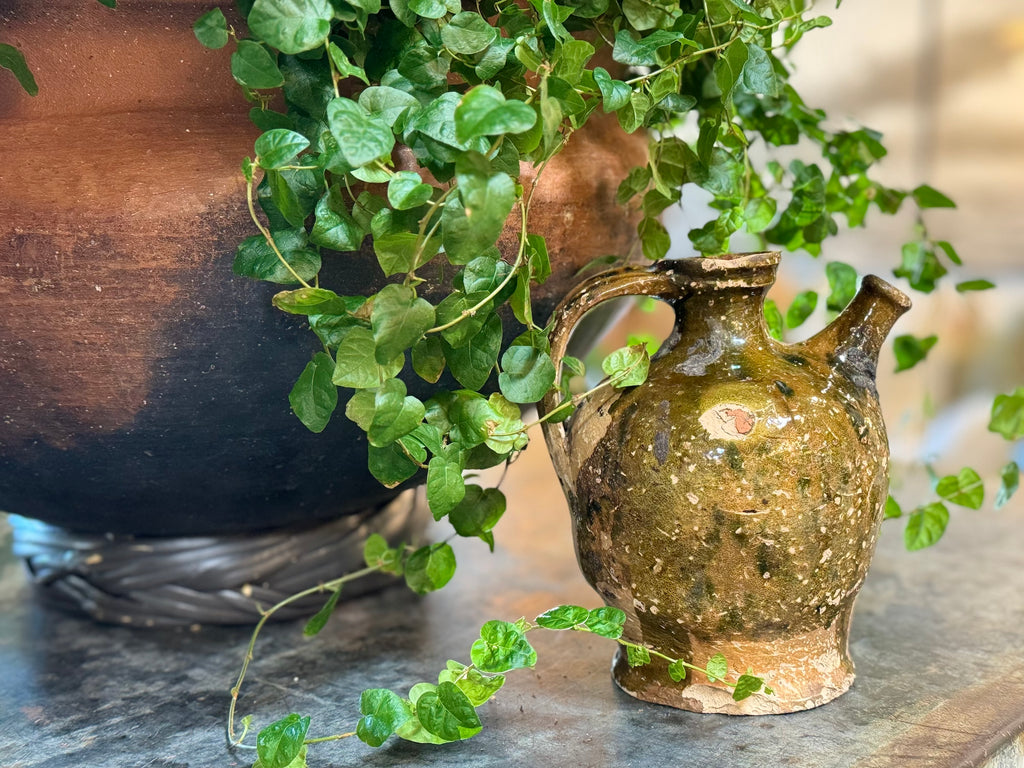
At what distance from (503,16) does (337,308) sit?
177 mm

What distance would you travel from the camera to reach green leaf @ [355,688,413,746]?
531mm

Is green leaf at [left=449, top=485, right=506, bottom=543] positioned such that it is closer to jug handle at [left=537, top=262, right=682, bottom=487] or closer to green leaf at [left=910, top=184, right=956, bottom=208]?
jug handle at [left=537, top=262, right=682, bottom=487]

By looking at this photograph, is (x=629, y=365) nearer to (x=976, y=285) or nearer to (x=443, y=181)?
(x=443, y=181)

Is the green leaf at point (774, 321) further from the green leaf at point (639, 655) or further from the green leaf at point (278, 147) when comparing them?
the green leaf at point (278, 147)

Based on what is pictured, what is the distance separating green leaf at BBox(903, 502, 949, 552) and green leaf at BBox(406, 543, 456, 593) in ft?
1.09

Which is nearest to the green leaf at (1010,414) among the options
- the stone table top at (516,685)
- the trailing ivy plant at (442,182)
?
the stone table top at (516,685)

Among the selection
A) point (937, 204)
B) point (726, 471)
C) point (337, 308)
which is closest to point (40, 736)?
point (337, 308)

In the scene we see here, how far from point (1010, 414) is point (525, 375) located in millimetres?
415

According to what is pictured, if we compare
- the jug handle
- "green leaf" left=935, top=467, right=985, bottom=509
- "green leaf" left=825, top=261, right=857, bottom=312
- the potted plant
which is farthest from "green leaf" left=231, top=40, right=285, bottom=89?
"green leaf" left=935, top=467, right=985, bottom=509

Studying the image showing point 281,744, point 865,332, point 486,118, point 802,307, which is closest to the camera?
point 486,118

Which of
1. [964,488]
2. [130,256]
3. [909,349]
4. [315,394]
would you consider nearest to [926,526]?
[964,488]

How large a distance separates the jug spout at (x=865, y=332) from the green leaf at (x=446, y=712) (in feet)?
1.00

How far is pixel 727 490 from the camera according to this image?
556mm

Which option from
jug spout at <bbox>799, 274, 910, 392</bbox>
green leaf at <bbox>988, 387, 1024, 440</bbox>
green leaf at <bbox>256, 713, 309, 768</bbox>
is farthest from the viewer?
green leaf at <bbox>988, 387, 1024, 440</bbox>
